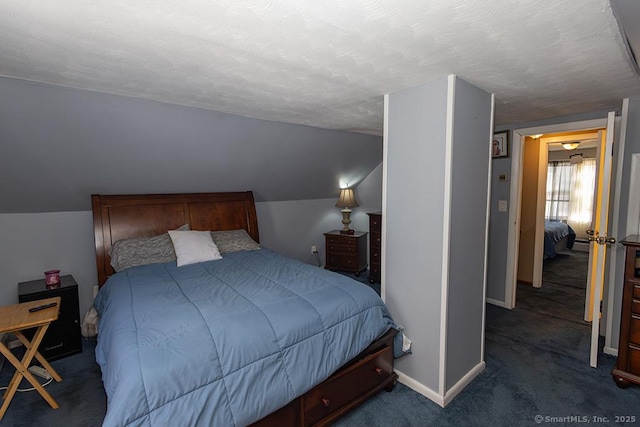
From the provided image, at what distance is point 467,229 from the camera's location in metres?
2.16

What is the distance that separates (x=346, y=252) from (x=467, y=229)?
264 cm

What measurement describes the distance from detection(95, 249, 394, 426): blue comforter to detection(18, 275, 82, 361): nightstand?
1.73ft

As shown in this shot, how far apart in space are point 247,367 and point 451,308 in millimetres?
1366

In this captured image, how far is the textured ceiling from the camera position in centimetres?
116

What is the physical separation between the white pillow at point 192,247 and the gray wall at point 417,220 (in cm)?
168

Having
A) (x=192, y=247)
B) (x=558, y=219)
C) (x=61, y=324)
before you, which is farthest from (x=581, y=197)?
(x=61, y=324)

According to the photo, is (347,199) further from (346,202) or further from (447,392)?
(447,392)

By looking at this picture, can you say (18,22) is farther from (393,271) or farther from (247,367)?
(393,271)

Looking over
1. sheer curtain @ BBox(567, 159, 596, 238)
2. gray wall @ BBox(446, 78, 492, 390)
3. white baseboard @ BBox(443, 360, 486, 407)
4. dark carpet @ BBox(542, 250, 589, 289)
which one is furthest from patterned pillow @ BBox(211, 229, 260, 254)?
sheer curtain @ BBox(567, 159, 596, 238)

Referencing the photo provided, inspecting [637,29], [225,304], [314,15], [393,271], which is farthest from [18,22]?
[637,29]

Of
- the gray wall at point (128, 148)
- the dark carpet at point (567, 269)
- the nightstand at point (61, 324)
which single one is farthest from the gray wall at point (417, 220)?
the dark carpet at point (567, 269)

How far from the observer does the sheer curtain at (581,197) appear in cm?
647

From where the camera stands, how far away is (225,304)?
1.86m

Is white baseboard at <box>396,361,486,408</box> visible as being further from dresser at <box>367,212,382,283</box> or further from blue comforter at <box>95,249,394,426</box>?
dresser at <box>367,212,382,283</box>
